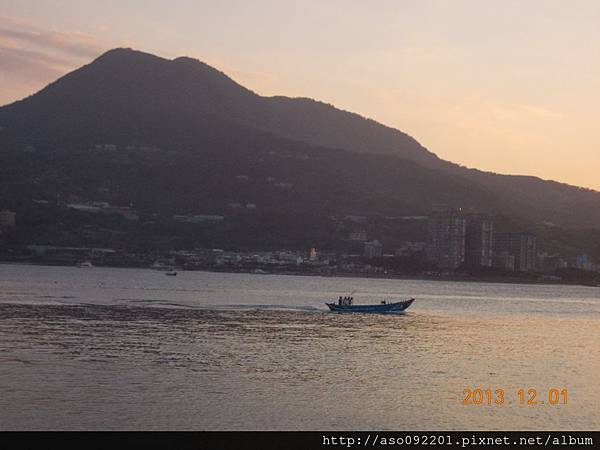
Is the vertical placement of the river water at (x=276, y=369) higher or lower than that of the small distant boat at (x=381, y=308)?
lower

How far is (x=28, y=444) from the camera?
1225 inches

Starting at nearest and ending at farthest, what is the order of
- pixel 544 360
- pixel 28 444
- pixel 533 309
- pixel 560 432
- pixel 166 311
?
pixel 28 444
pixel 560 432
pixel 544 360
pixel 166 311
pixel 533 309

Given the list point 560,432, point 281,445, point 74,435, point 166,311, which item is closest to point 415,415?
point 560,432

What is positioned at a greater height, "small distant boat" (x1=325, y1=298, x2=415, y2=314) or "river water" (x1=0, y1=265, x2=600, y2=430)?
"small distant boat" (x1=325, y1=298, x2=415, y2=314)

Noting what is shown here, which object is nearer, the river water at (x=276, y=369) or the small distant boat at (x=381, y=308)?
the river water at (x=276, y=369)

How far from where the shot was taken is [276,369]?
173 feet

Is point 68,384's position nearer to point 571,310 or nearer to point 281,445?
point 281,445

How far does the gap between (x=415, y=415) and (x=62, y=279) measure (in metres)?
131

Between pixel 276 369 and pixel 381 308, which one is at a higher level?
pixel 381 308

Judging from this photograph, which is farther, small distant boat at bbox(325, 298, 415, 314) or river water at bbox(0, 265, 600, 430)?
small distant boat at bbox(325, 298, 415, 314)

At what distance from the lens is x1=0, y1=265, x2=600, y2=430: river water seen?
1539 inches

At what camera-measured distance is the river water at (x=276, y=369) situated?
39094 mm

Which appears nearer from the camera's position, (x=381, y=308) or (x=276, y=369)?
(x=276, y=369)

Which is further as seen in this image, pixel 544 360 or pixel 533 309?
pixel 533 309
